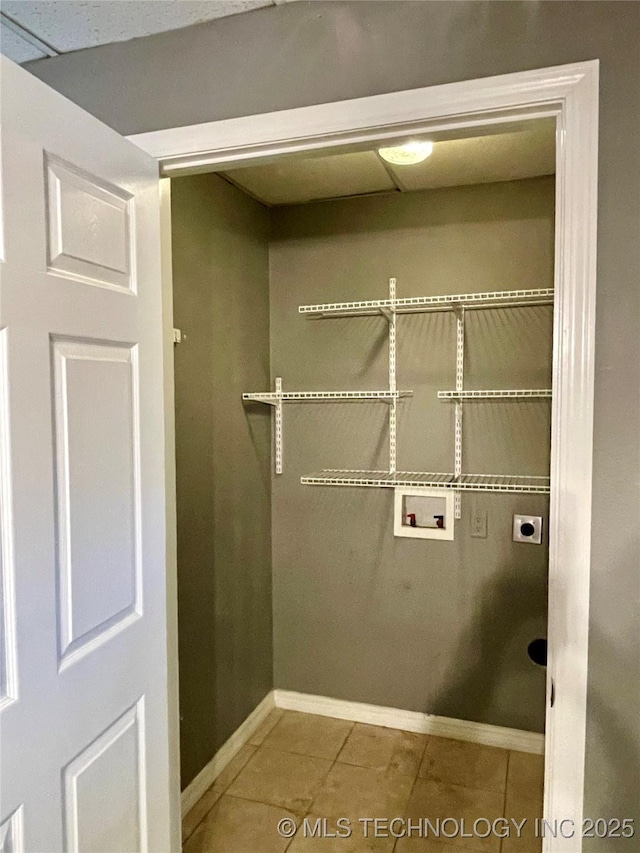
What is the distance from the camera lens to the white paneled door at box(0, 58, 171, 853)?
992 millimetres

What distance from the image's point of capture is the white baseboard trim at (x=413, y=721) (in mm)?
2535

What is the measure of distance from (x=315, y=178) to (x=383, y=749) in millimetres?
2437

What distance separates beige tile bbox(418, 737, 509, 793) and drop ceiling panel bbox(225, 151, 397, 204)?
7.97ft

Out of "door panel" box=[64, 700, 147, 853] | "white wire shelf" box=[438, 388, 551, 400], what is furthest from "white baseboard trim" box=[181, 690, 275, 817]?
"white wire shelf" box=[438, 388, 551, 400]

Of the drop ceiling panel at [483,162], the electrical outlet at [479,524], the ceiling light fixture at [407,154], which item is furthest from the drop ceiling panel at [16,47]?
the electrical outlet at [479,524]

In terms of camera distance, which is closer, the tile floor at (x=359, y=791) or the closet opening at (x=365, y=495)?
the tile floor at (x=359, y=791)

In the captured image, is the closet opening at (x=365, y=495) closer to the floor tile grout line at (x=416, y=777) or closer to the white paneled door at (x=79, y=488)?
the floor tile grout line at (x=416, y=777)

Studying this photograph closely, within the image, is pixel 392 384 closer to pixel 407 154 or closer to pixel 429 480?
pixel 429 480

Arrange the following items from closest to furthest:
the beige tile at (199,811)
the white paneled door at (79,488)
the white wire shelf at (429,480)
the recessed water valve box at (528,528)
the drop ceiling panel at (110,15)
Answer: the white paneled door at (79,488) < the drop ceiling panel at (110,15) < the beige tile at (199,811) < the white wire shelf at (429,480) < the recessed water valve box at (528,528)

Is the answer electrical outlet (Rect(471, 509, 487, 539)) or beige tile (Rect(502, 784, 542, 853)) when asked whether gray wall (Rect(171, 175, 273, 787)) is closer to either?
electrical outlet (Rect(471, 509, 487, 539))

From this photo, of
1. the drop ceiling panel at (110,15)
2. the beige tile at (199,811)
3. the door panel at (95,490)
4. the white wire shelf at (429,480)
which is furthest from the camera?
the white wire shelf at (429,480)

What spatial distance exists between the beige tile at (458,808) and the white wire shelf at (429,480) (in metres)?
1.17

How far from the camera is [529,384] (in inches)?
95.6

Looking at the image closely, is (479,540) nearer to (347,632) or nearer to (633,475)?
(347,632)
